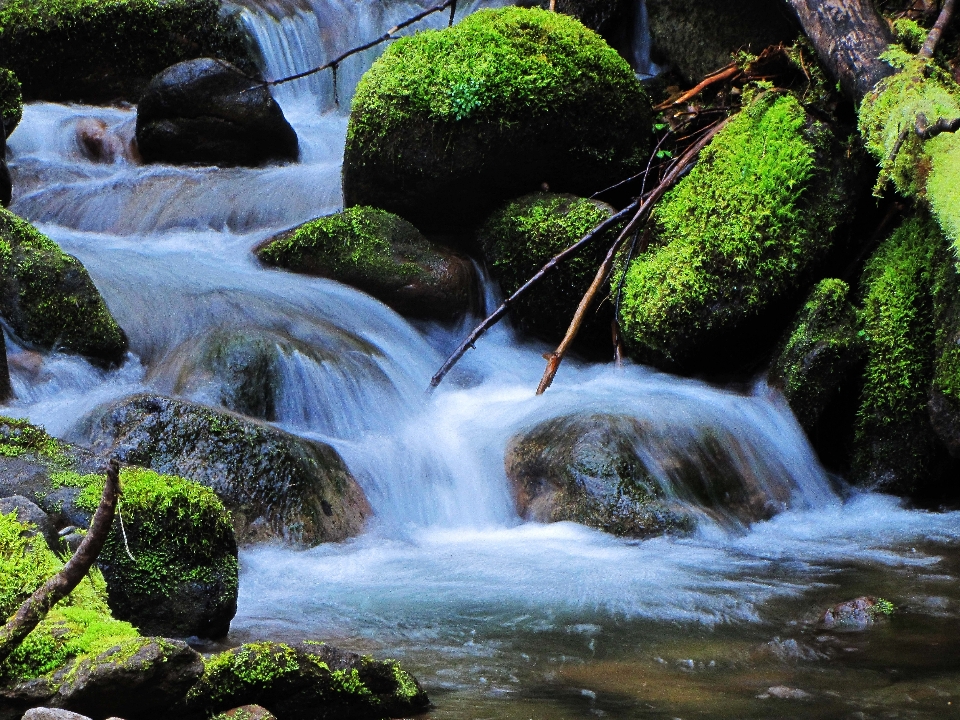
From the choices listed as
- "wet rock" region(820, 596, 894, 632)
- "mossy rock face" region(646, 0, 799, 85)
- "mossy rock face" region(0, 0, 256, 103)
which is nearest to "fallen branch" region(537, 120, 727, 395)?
"mossy rock face" region(646, 0, 799, 85)

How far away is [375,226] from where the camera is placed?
7570 millimetres

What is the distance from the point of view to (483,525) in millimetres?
5363

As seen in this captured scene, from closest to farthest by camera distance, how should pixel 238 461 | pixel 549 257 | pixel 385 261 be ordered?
1. pixel 238 461
2. pixel 549 257
3. pixel 385 261

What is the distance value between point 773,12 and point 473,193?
112 inches

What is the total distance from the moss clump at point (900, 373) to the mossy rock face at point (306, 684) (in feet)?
14.1

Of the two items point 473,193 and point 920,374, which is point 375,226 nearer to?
point 473,193

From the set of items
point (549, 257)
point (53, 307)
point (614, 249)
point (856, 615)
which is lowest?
point (856, 615)

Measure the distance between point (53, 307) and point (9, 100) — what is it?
4051 millimetres

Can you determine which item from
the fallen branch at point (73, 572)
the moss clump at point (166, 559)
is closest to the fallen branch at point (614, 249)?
the moss clump at point (166, 559)

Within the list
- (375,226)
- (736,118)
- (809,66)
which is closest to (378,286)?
(375,226)

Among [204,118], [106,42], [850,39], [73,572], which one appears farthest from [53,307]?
[106,42]

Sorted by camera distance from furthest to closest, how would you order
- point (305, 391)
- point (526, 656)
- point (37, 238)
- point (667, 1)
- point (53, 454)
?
point (667, 1) → point (37, 238) → point (305, 391) → point (53, 454) → point (526, 656)

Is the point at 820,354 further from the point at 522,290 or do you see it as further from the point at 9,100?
the point at 9,100

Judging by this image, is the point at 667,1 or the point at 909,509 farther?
the point at 667,1
